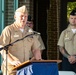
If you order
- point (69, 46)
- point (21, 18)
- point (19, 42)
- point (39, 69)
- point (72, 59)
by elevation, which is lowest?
point (72, 59)

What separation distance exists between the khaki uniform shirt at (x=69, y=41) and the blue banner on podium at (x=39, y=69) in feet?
8.77

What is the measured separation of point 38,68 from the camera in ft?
18.4

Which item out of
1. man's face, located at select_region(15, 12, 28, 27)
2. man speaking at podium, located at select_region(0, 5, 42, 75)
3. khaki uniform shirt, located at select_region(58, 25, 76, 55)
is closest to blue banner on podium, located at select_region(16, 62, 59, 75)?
man speaking at podium, located at select_region(0, 5, 42, 75)

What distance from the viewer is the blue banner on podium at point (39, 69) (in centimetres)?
556

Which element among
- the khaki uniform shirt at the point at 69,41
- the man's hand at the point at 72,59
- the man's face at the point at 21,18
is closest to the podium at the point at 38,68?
the man's face at the point at 21,18

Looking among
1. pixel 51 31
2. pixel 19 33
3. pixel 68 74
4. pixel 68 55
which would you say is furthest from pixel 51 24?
pixel 19 33

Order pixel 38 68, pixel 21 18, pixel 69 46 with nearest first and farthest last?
pixel 38 68
pixel 21 18
pixel 69 46

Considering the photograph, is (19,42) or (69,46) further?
(69,46)

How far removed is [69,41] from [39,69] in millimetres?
2914

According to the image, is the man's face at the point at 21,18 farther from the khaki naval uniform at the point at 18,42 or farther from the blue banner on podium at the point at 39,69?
the blue banner on podium at the point at 39,69

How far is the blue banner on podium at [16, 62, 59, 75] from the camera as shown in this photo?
5559 millimetres

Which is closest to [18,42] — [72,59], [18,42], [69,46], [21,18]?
[18,42]

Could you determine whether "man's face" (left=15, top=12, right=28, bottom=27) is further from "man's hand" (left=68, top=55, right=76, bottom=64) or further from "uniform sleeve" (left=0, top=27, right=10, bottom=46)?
"man's hand" (left=68, top=55, right=76, bottom=64)

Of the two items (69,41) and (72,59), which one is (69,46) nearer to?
(69,41)
